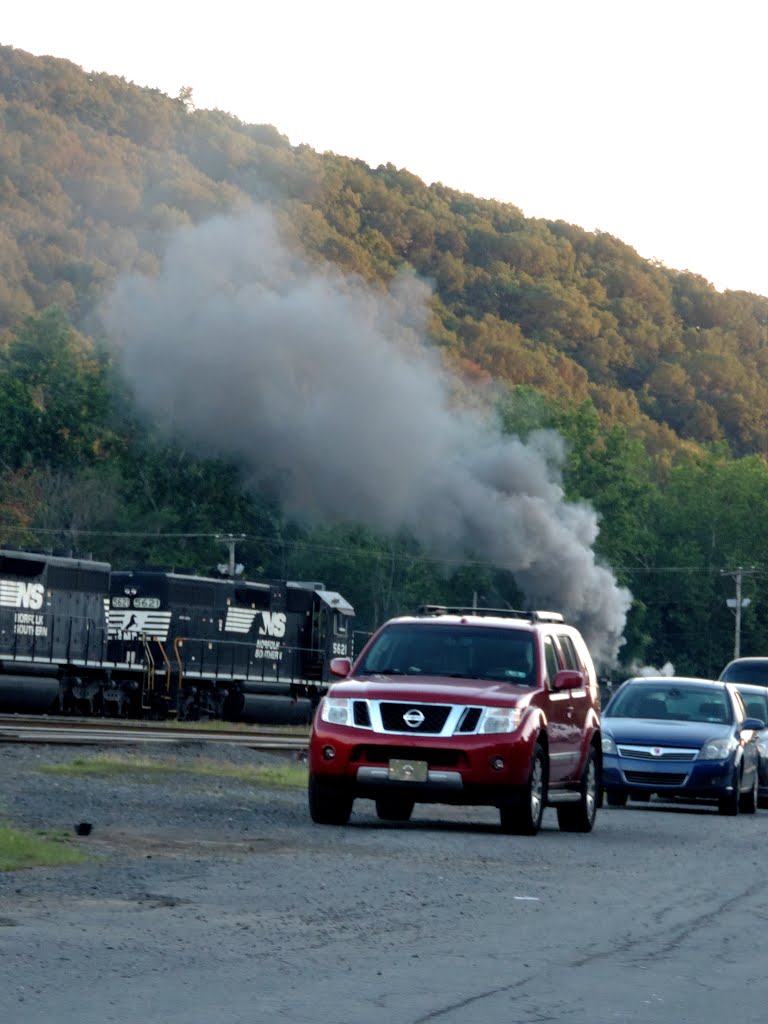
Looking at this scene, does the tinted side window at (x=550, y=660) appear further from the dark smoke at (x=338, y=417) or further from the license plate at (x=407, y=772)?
the dark smoke at (x=338, y=417)

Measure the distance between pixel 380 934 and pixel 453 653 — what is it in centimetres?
756

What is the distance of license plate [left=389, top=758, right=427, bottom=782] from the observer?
15.2 meters

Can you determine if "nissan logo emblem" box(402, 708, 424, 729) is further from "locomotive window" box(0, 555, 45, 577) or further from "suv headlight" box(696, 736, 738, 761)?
"locomotive window" box(0, 555, 45, 577)

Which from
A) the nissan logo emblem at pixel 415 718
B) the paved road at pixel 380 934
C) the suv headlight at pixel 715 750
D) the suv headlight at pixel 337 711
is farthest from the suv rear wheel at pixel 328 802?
the suv headlight at pixel 715 750

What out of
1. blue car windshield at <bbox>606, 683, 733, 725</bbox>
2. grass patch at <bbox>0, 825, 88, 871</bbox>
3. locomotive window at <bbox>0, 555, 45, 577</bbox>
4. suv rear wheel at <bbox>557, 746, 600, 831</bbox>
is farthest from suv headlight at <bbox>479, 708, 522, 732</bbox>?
locomotive window at <bbox>0, 555, 45, 577</bbox>

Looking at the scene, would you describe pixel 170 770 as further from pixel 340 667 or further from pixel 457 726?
pixel 457 726

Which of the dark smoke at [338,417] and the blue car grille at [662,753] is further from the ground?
the dark smoke at [338,417]

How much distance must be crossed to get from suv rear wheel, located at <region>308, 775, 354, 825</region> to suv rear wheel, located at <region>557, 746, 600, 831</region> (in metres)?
2.32

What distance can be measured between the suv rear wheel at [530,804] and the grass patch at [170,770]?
596 centimetres

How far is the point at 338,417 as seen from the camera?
1978 inches

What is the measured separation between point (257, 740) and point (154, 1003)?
27.0 metres

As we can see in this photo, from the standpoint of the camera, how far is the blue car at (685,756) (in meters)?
20.8

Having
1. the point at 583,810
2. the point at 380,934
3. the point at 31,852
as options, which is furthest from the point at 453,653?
the point at 380,934

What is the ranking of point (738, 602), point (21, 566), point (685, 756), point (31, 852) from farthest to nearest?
point (738, 602) → point (21, 566) → point (685, 756) → point (31, 852)
